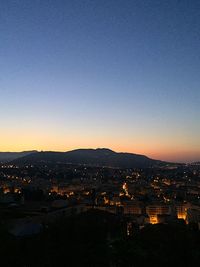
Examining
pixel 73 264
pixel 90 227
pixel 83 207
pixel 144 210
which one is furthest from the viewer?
pixel 144 210

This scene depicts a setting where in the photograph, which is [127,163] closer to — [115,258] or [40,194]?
[40,194]

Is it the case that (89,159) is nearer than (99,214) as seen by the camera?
No

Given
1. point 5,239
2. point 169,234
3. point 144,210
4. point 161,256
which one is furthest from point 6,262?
point 144,210

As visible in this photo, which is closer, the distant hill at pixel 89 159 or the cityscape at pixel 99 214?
the cityscape at pixel 99 214

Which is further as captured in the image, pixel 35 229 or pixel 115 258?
pixel 35 229

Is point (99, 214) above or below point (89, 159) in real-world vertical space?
below

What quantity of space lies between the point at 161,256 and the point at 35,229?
11.8 meters

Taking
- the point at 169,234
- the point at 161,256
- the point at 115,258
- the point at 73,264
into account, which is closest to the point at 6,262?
the point at 73,264

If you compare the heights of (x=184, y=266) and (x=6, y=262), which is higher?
(x=6, y=262)

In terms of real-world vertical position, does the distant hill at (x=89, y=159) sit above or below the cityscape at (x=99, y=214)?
above

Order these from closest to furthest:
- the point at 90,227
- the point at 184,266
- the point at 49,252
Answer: the point at 49,252
the point at 184,266
the point at 90,227

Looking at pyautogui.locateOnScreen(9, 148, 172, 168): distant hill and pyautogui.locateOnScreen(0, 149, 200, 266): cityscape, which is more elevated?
pyautogui.locateOnScreen(9, 148, 172, 168): distant hill

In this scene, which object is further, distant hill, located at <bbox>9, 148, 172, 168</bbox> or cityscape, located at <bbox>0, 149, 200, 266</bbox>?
distant hill, located at <bbox>9, 148, 172, 168</bbox>

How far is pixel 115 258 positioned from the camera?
1190 centimetres
